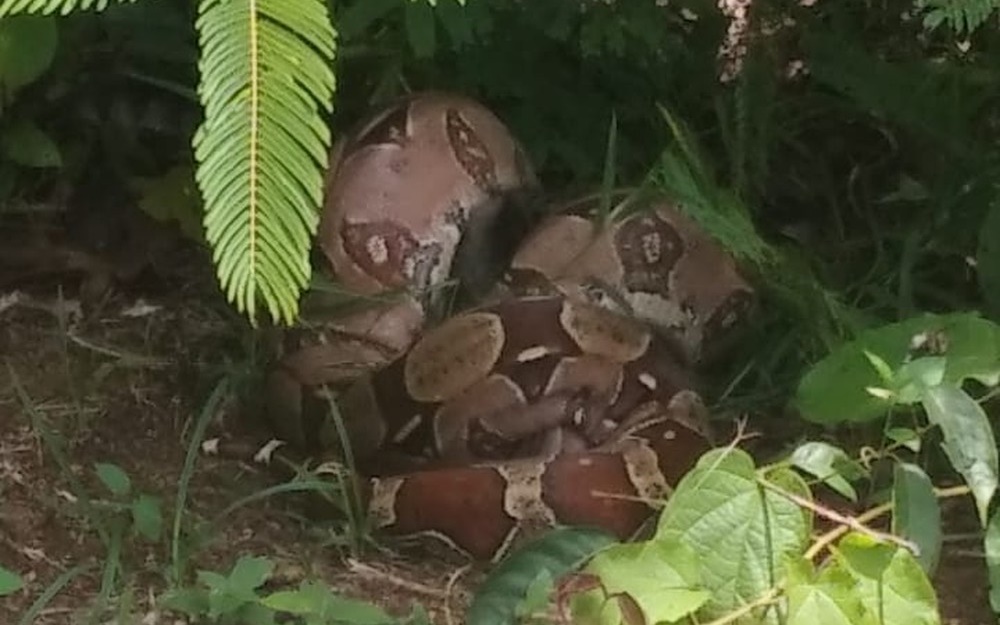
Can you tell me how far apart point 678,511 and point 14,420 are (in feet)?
4.38

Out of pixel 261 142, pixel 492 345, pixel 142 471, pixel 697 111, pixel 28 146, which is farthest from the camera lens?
pixel 697 111

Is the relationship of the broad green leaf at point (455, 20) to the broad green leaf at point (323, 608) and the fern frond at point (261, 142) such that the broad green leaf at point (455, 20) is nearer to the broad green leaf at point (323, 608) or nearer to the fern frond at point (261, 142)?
the broad green leaf at point (323, 608)

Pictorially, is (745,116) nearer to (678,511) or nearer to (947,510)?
(947,510)

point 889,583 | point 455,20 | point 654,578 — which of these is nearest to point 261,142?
point 654,578

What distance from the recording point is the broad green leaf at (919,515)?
2.19 m

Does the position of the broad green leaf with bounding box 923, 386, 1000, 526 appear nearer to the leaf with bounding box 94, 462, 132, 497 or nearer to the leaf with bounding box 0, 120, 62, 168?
the leaf with bounding box 94, 462, 132, 497

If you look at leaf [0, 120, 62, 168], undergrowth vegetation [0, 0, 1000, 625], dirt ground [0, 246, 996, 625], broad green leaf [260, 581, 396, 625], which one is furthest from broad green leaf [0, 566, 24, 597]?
leaf [0, 120, 62, 168]

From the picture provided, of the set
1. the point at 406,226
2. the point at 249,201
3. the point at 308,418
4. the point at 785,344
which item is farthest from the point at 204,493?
the point at 249,201

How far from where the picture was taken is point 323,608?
233 cm

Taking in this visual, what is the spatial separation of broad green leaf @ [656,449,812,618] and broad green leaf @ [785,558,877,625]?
0.19 ft

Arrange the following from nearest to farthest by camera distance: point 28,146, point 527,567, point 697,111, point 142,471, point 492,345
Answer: point 527,567, point 142,471, point 492,345, point 28,146, point 697,111

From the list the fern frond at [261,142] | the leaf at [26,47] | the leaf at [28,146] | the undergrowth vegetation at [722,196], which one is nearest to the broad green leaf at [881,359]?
the undergrowth vegetation at [722,196]

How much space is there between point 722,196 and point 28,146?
53.1 inches

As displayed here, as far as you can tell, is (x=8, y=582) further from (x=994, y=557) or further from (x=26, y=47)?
(x=994, y=557)
